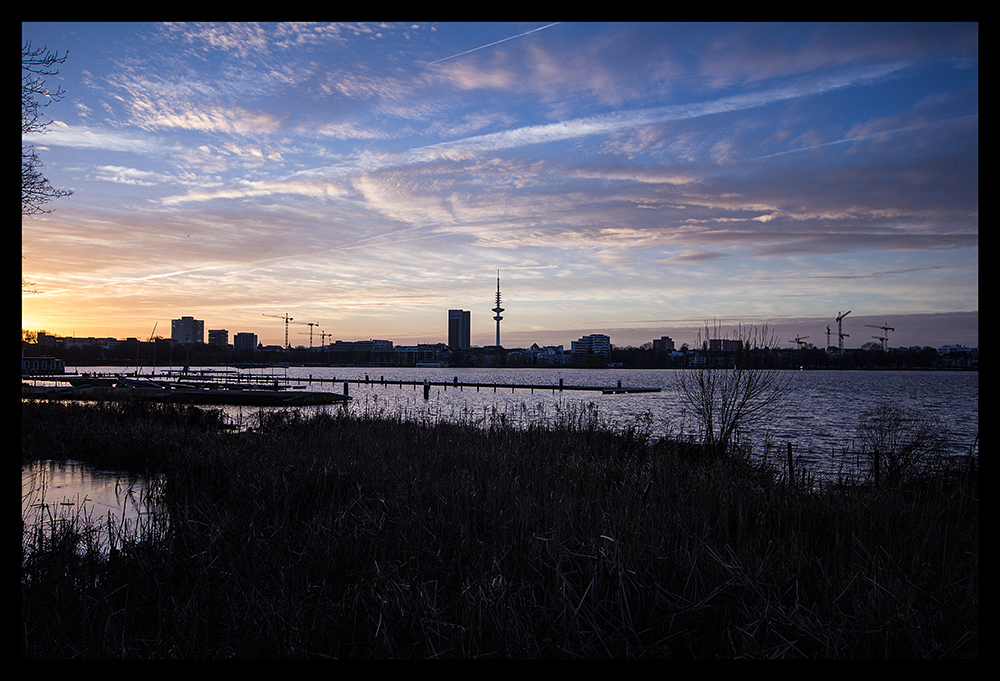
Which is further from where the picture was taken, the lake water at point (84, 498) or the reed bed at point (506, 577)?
the lake water at point (84, 498)

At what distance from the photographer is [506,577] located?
595 cm

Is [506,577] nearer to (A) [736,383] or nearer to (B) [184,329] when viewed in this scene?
(A) [736,383]

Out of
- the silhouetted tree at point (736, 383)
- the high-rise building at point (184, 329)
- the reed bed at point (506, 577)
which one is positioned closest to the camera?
the reed bed at point (506, 577)

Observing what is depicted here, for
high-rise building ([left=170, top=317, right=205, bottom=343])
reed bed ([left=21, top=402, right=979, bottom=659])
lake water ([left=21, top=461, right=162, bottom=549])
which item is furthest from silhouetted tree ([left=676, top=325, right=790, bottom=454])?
high-rise building ([left=170, top=317, right=205, bottom=343])

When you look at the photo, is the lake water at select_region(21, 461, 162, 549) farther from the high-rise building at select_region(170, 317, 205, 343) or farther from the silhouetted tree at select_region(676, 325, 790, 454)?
the high-rise building at select_region(170, 317, 205, 343)

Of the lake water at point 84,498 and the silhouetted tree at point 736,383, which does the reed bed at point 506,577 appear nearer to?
the lake water at point 84,498

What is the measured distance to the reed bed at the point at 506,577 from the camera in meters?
4.69

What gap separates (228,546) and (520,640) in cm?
423

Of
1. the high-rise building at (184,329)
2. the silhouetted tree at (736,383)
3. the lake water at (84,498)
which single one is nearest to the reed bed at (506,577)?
the lake water at (84,498)

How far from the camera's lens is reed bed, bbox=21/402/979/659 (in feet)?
15.4

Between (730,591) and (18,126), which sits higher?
(18,126)

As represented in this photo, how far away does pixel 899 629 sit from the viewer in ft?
15.6
